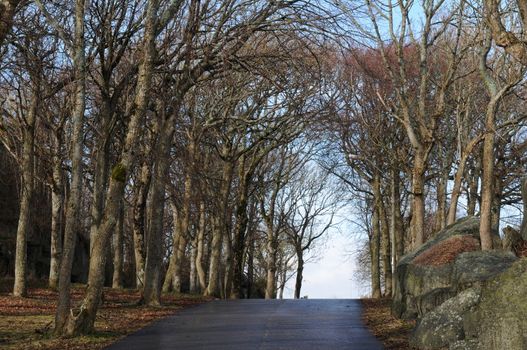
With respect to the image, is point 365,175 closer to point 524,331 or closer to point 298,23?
point 298,23

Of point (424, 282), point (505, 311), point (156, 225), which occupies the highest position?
point (156, 225)

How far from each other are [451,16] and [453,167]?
1099 cm

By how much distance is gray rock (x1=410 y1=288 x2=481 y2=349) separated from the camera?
10.7m

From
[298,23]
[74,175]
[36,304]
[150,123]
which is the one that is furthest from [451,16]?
[36,304]

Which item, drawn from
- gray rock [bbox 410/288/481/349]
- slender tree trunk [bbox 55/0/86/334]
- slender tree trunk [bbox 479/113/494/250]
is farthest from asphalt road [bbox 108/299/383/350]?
slender tree trunk [bbox 479/113/494/250]

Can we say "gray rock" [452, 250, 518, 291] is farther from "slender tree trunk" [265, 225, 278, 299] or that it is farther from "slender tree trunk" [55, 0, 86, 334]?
"slender tree trunk" [265, 225, 278, 299]

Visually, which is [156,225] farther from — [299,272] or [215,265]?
[299,272]

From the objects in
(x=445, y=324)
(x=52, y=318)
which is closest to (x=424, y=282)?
(x=445, y=324)

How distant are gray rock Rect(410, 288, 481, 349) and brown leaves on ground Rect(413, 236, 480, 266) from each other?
327cm

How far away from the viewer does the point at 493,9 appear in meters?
12.1

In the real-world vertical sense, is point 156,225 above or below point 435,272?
above

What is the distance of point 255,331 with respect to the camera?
1303 cm

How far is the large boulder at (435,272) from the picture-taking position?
1268 centimetres

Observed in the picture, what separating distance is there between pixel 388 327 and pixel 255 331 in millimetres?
3081
